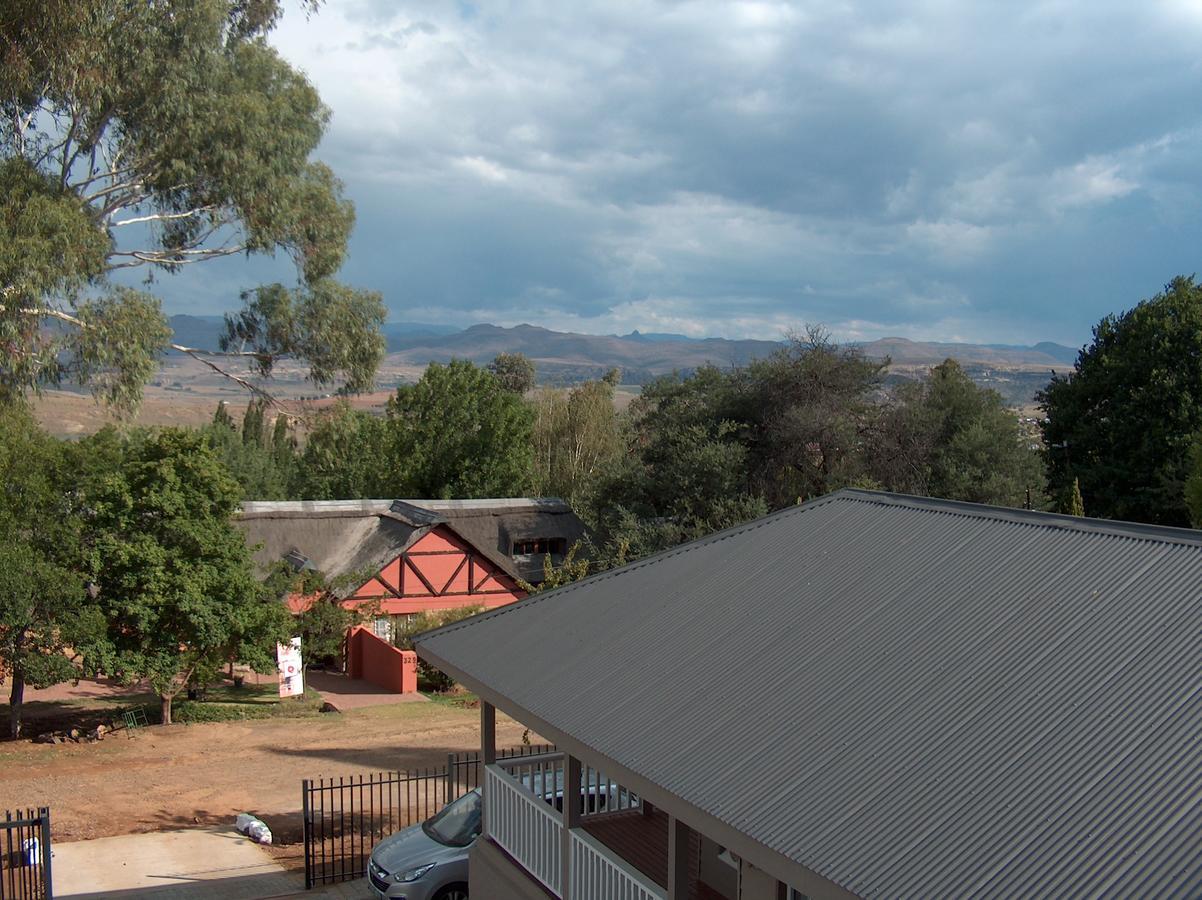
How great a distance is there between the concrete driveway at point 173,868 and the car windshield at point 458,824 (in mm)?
2474

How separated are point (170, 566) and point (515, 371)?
6546 centimetres

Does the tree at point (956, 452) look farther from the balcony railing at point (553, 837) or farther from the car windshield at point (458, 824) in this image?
the balcony railing at point (553, 837)

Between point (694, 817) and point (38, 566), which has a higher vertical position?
point (694, 817)

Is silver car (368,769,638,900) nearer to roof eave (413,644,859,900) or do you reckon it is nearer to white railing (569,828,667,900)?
white railing (569,828,667,900)

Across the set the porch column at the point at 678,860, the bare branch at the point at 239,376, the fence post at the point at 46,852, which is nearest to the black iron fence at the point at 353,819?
the fence post at the point at 46,852

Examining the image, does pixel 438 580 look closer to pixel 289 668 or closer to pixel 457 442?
pixel 289 668

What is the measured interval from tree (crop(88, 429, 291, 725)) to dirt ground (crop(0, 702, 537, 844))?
6.11 ft

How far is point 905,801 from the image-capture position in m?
6.38

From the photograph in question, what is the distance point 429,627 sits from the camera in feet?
112

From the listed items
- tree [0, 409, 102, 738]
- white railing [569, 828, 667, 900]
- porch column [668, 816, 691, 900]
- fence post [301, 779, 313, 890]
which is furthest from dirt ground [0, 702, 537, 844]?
porch column [668, 816, 691, 900]

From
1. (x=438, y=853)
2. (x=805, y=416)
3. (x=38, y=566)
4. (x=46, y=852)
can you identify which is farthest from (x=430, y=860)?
(x=805, y=416)

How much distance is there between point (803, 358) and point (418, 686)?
66.1 ft

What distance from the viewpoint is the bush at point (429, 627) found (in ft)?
111

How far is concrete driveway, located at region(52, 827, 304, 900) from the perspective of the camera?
1477cm
